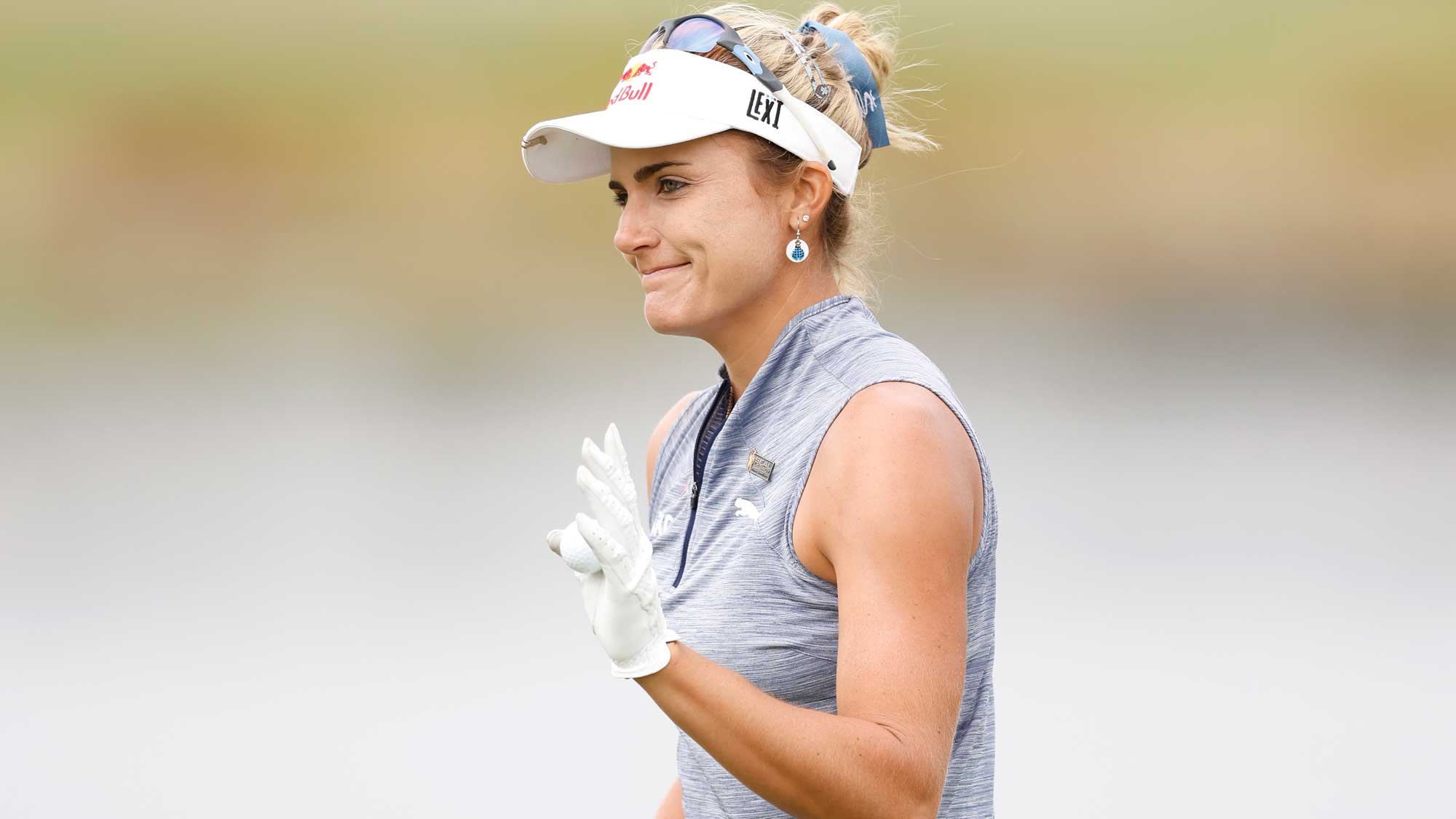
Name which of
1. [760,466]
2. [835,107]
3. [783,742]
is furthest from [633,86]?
[783,742]

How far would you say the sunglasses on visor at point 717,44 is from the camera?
1285 millimetres

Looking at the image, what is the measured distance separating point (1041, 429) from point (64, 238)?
322 cm

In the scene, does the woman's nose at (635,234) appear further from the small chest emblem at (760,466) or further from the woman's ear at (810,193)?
the small chest emblem at (760,466)

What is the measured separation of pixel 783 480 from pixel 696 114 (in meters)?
0.39

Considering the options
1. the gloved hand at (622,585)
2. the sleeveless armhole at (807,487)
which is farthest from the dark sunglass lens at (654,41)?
the gloved hand at (622,585)

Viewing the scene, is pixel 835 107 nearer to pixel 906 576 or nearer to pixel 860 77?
pixel 860 77

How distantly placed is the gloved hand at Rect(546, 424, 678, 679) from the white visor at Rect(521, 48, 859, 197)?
416 millimetres

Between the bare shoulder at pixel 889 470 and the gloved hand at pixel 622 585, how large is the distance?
167 mm

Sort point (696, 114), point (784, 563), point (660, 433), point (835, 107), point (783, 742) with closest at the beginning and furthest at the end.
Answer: point (783, 742) → point (784, 563) → point (696, 114) → point (835, 107) → point (660, 433)

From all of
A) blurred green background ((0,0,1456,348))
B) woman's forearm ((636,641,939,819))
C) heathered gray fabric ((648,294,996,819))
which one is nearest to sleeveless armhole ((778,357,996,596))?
heathered gray fabric ((648,294,996,819))

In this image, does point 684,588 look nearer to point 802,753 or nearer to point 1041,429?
point 802,753

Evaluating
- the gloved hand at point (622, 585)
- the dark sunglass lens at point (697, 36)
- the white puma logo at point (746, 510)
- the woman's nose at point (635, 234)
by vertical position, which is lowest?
the gloved hand at point (622, 585)

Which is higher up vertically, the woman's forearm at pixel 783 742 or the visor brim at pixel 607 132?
the visor brim at pixel 607 132

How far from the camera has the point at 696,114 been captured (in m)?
1.24
